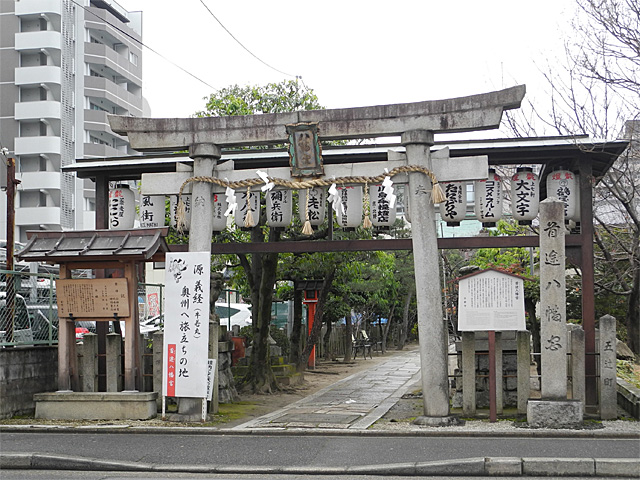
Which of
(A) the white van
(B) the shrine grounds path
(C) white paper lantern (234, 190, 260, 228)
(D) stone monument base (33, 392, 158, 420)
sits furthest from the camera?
(A) the white van

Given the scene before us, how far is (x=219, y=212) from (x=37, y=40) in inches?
1394

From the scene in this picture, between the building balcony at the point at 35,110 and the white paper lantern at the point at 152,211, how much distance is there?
33.0 metres

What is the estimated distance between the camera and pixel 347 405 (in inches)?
639

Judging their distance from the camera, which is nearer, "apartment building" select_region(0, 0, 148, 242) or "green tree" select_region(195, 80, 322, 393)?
"green tree" select_region(195, 80, 322, 393)

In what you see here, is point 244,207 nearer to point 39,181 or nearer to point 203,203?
point 203,203

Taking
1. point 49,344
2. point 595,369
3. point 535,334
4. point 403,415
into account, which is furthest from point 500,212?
point 535,334

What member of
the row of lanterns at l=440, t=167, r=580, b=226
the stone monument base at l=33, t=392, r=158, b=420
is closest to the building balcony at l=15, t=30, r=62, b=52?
the stone monument base at l=33, t=392, r=158, b=420

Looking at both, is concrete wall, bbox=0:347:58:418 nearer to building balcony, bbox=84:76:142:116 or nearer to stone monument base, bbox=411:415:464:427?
stone monument base, bbox=411:415:464:427

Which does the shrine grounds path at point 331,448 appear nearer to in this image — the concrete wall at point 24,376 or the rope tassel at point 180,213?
the concrete wall at point 24,376

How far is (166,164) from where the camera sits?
15.0 m

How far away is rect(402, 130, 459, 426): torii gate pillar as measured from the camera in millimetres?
12203

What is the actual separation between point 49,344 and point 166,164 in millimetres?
4400

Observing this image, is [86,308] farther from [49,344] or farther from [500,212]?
[500,212]

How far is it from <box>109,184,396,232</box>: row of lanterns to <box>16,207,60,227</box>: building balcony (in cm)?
3158
